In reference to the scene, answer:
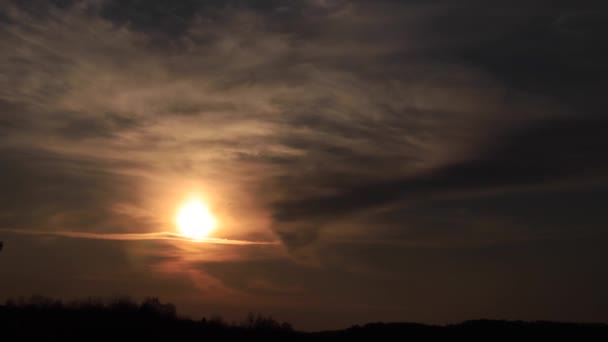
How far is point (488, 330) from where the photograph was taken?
96.6ft

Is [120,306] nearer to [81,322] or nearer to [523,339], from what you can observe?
[81,322]

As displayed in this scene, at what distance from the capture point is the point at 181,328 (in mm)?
30359

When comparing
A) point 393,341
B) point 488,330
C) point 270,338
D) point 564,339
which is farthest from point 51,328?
point 564,339

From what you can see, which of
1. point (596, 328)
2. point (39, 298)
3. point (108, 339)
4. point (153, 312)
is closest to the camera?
point (108, 339)

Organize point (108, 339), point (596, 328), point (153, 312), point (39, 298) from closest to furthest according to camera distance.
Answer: point (108, 339), point (596, 328), point (153, 312), point (39, 298)

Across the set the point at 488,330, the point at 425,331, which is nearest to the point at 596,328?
the point at 488,330

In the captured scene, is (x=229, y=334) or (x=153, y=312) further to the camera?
(x=153, y=312)

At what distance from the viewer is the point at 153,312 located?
33625mm

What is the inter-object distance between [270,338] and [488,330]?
29.5 ft

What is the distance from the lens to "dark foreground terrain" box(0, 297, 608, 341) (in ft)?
91.6

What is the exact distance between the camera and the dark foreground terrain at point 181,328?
1099 inches

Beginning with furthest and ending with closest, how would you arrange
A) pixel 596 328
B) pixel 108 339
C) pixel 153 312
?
pixel 153 312, pixel 596 328, pixel 108 339

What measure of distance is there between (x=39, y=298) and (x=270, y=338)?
13.2 meters

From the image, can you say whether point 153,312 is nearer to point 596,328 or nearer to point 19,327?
point 19,327
